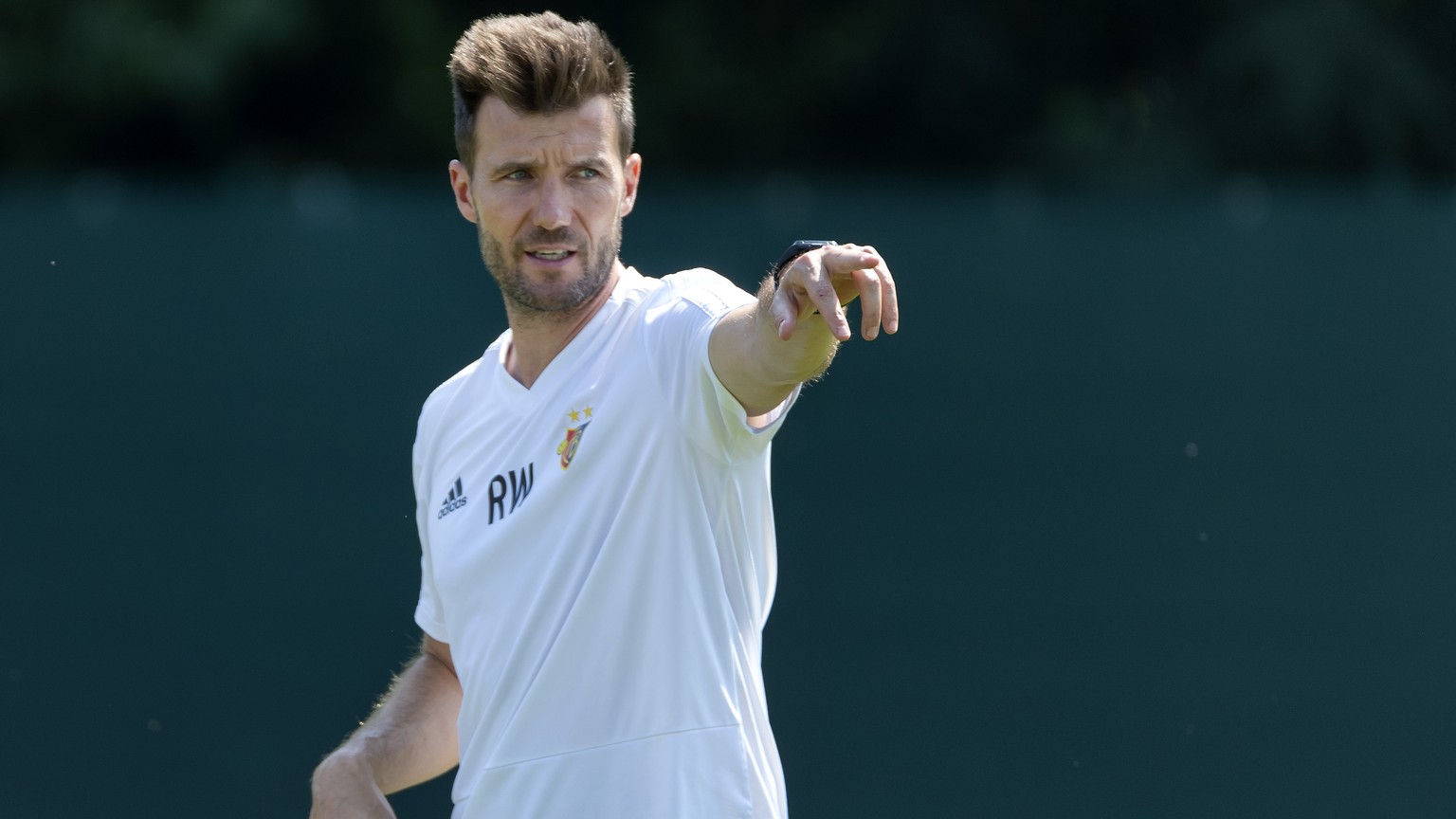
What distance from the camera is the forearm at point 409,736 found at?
2379 millimetres

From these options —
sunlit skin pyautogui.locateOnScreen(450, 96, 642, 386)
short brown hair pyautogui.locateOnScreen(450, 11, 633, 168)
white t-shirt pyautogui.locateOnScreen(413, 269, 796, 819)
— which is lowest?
white t-shirt pyautogui.locateOnScreen(413, 269, 796, 819)

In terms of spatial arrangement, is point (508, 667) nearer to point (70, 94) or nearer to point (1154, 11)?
point (1154, 11)

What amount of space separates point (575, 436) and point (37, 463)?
3.44 metres

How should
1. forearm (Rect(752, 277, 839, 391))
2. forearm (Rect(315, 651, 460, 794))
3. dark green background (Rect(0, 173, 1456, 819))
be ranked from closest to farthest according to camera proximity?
forearm (Rect(752, 277, 839, 391)) → forearm (Rect(315, 651, 460, 794)) → dark green background (Rect(0, 173, 1456, 819))

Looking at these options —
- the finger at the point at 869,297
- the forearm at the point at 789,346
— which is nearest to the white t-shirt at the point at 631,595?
the forearm at the point at 789,346

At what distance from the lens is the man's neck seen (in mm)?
2299

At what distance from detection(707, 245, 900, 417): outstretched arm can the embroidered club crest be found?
0.72ft

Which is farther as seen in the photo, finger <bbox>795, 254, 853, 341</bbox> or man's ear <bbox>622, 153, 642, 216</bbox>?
man's ear <bbox>622, 153, 642, 216</bbox>

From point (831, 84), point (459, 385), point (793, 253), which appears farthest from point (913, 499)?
point (831, 84)

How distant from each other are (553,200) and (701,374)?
1.27 ft

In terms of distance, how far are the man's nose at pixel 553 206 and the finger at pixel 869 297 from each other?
64 cm

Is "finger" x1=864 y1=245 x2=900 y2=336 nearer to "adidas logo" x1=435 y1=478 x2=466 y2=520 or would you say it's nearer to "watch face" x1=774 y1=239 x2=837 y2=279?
"watch face" x1=774 y1=239 x2=837 y2=279

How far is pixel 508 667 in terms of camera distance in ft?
7.02

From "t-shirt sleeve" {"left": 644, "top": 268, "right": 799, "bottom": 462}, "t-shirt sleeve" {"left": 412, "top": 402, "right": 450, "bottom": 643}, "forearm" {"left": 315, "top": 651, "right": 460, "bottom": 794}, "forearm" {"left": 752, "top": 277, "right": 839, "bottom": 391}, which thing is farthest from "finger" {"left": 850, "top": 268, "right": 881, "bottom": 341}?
"forearm" {"left": 315, "top": 651, "right": 460, "bottom": 794}
